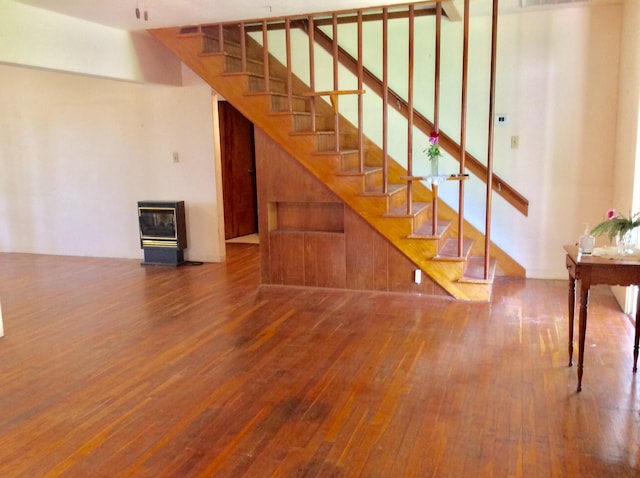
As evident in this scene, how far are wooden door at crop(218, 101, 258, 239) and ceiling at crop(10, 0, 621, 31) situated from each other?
9.75 ft

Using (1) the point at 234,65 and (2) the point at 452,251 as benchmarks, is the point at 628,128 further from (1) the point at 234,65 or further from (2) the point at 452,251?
(1) the point at 234,65

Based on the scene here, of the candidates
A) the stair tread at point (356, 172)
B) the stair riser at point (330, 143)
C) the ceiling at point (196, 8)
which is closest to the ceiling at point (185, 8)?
the ceiling at point (196, 8)

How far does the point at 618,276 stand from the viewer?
2.65m

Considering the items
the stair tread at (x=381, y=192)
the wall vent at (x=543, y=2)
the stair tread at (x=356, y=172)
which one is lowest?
the stair tread at (x=381, y=192)

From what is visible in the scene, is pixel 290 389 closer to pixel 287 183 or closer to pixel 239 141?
pixel 287 183

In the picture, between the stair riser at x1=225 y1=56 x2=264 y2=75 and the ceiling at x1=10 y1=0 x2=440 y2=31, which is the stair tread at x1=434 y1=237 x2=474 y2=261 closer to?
the ceiling at x1=10 y1=0 x2=440 y2=31

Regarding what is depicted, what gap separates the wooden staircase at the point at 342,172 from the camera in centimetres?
457

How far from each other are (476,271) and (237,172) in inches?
177

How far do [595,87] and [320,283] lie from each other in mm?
3188

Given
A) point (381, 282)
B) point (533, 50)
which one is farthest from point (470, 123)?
point (381, 282)

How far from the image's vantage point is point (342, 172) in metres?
4.71

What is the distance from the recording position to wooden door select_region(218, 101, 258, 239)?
25.6 feet

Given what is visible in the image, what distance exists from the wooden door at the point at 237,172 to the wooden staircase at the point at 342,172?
246 cm

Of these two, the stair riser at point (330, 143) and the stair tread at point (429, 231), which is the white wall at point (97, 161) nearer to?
the stair riser at point (330, 143)
